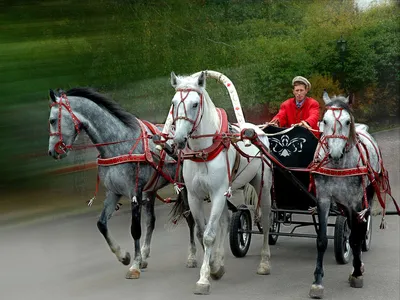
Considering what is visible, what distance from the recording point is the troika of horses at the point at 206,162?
253 inches

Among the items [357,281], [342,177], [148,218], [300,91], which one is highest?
[300,91]

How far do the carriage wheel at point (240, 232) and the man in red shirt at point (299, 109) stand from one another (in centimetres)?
98

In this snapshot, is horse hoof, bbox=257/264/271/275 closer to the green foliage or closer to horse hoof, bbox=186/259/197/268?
horse hoof, bbox=186/259/197/268

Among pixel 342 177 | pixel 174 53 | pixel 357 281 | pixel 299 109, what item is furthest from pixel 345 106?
pixel 174 53

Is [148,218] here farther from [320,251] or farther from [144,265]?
[320,251]

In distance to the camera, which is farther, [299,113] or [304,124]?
[299,113]

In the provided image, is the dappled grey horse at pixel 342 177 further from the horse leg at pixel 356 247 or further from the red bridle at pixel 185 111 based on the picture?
the red bridle at pixel 185 111

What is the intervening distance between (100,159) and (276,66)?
7.30m

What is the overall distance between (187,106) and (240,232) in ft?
7.00

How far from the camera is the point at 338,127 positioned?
6305 mm

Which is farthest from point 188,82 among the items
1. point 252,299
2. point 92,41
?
point 92,41

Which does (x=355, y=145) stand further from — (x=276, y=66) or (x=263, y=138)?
(x=276, y=66)

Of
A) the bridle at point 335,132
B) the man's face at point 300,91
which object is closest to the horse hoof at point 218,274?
the bridle at point 335,132

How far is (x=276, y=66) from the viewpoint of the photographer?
13.9 m
